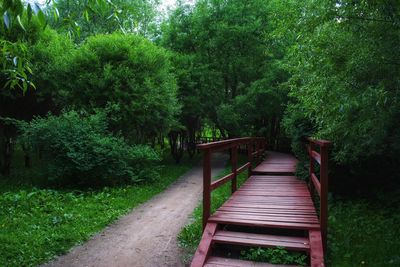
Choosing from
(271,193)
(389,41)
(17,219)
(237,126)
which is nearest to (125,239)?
(17,219)

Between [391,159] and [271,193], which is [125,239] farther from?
[391,159]

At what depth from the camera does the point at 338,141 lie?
230 inches

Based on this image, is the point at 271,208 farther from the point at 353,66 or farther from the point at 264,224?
the point at 353,66

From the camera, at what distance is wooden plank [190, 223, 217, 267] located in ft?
13.6

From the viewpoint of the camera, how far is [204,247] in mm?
4441

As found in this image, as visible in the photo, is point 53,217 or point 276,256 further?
point 53,217

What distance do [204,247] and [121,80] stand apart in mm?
8284

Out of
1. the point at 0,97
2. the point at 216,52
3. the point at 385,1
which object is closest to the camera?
the point at 385,1

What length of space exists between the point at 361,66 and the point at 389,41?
427 millimetres

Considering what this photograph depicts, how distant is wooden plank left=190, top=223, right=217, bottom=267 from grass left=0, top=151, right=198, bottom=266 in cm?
214

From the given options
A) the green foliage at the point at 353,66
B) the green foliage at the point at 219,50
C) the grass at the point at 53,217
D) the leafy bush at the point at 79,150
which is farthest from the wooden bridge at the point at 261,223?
the green foliage at the point at 219,50

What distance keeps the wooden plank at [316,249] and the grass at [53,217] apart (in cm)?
353

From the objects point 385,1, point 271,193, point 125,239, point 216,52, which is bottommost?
point 125,239

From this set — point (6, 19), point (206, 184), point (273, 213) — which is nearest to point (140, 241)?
point (206, 184)
